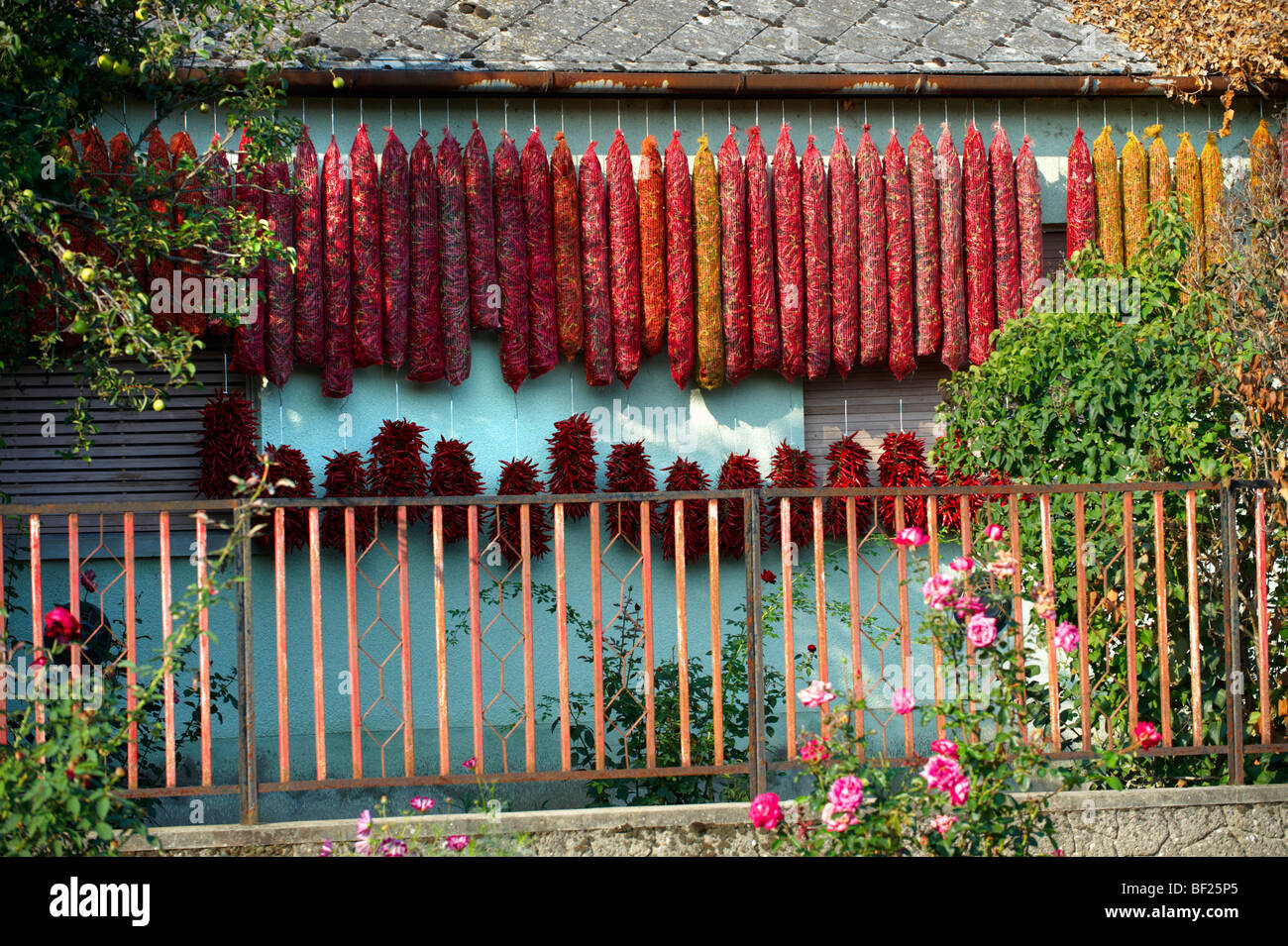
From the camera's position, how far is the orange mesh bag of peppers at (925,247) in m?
7.55

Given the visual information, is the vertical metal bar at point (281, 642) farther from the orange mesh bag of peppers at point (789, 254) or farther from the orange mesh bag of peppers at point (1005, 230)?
the orange mesh bag of peppers at point (1005, 230)

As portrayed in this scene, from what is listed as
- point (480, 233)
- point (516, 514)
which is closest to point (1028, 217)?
point (480, 233)

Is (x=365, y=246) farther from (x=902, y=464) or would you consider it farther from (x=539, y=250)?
(x=902, y=464)

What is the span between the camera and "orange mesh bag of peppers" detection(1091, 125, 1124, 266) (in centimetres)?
770

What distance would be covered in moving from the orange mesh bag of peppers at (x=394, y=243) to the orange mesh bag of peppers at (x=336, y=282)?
8.7 inches

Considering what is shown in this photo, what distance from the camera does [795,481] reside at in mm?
7379

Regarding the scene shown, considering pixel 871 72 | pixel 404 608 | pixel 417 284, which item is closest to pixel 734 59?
pixel 871 72

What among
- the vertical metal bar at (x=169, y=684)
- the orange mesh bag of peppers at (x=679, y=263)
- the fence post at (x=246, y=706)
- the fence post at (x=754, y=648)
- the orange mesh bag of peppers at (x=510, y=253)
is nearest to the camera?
the vertical metal bar at (x=169, y=684)

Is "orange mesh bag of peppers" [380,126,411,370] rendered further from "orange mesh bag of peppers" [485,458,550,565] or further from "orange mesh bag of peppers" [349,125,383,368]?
"orange mesh bag of peppers" [485,458,550,565]

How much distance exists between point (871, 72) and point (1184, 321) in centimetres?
286

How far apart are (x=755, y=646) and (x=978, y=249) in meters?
3.78

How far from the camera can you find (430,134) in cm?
744

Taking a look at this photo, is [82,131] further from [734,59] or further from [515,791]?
[515,791]

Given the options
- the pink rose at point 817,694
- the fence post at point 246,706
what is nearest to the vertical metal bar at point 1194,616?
the pink rose at point 817,694
